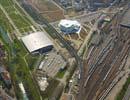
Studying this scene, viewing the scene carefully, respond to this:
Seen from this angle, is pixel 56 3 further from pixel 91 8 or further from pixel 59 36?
pixel 59 36

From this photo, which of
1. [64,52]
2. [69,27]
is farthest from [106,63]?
[69,27]

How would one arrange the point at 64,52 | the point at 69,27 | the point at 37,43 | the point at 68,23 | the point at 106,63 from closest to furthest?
the point at 106,63
the point at 64,52
the point at 37,43
the point at 69,27
the point at 68,23

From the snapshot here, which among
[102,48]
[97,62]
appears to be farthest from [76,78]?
[102,48]

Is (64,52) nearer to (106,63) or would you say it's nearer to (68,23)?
(106,63)

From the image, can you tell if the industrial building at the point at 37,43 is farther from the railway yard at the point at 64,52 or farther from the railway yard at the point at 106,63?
the railway yard at the point at 106,63

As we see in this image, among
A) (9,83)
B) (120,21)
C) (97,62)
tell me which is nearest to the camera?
(9,83)
